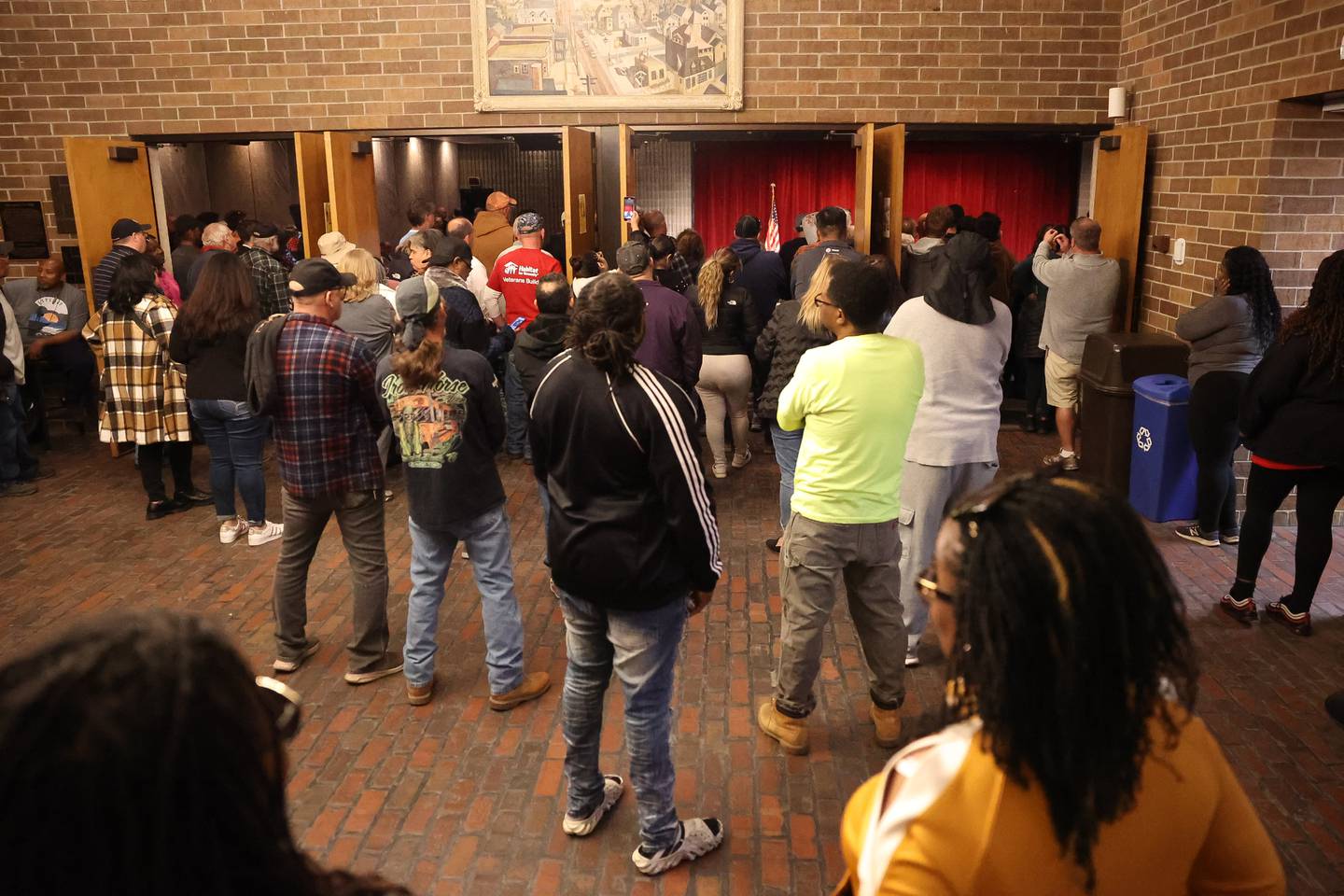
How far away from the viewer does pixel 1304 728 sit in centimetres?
396

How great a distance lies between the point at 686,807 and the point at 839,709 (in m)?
0.92

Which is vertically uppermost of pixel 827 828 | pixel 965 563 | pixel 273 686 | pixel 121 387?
pixel 965 563

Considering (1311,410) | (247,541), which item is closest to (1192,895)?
(1311,410)

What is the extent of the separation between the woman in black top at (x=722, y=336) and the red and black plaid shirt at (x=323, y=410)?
2.61m

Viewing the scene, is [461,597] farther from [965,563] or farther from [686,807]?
[965,563]

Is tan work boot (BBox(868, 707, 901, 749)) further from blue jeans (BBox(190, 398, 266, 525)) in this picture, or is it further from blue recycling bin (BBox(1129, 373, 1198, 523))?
blue jeans (BBox(190, 398, 266, 525))

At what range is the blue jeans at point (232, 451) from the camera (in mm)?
5762

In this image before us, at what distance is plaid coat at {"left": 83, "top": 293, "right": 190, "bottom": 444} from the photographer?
20.2 feet

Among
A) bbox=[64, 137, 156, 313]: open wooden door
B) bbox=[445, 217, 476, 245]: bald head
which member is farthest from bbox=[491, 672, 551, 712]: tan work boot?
bbox=[64, 137, 156, 313]: open wooden door

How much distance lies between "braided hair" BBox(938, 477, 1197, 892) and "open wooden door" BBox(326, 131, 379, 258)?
827cm

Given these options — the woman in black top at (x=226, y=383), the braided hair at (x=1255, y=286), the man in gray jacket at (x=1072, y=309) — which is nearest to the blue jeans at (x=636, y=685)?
the woman in black top at (x=226, y=383)

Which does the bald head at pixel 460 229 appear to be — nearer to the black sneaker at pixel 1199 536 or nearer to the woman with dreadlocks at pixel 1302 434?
the black sneaker at pixel 1199 536

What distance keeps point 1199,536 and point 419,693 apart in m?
4.46

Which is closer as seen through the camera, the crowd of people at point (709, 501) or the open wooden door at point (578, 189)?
the crowd of people at point (709, 501)
